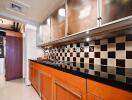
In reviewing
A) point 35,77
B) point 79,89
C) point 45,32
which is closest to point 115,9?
point 79,89

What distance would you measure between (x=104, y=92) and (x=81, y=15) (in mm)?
1013

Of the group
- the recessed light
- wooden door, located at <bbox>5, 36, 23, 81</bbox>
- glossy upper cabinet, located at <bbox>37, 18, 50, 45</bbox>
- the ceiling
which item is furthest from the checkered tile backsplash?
wooden door, located at <bbox>5, 36, 23, 81</bbox>

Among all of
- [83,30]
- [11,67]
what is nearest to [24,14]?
[83,30]

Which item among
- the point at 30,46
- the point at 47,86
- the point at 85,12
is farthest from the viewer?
the point at 30,46

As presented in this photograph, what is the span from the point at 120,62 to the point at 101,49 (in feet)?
1.06

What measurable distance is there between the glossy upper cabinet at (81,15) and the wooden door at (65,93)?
716 millimetres

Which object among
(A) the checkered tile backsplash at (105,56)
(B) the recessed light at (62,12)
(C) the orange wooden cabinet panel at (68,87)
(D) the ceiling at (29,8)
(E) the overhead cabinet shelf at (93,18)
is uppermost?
(D) the ceiling at (29,8)

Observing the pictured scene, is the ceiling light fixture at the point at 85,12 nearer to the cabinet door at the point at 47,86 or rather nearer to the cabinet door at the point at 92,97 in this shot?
the cabinet door at the point at 92,97

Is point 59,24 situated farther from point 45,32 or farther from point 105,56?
point 105,56

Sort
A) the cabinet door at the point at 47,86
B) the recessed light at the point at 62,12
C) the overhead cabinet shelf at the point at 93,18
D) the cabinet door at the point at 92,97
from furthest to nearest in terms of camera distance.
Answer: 1. the recessed light at the point at 62,12
2. the cabinet door at the point at 47,86
3. the overhead cabinet shelf at the point at 93,18
4. the cabinet door at the point at 92,97

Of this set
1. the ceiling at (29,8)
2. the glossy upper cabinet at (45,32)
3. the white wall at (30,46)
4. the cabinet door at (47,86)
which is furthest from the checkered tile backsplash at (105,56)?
the white wall at (30,46)

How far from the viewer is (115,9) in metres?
0.99

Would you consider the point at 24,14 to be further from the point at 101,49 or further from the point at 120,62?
the point at 120,62

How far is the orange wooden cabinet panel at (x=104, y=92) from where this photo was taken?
63cm
